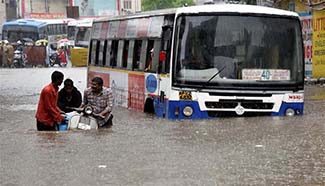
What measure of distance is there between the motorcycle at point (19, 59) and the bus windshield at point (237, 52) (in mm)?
37653

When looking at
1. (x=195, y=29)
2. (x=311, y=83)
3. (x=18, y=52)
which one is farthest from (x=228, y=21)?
(x=18, y=52)

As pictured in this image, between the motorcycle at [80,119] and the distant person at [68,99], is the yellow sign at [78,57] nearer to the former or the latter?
the distant person at [68,99]

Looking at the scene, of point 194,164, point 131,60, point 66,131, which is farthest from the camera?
point 131,60

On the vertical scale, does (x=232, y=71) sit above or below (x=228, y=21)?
below

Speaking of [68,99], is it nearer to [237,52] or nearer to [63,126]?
[63,126]

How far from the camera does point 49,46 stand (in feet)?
181

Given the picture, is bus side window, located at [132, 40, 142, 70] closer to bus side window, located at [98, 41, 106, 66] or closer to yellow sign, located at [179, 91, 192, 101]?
yellow sign, located at [179, 91, 192, 101]

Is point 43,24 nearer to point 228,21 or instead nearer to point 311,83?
point 311,83

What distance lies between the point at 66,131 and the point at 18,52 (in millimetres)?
38914

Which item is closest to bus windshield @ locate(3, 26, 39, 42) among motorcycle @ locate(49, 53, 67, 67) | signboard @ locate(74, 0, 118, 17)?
motorcycle @ locate(49, 53, 67, 67)

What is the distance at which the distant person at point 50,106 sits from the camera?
1224 cm

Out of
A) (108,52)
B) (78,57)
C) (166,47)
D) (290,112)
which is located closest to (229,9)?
(166,47)

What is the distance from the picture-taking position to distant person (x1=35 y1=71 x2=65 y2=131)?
1224 cm

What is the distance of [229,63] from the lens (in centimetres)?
1447
